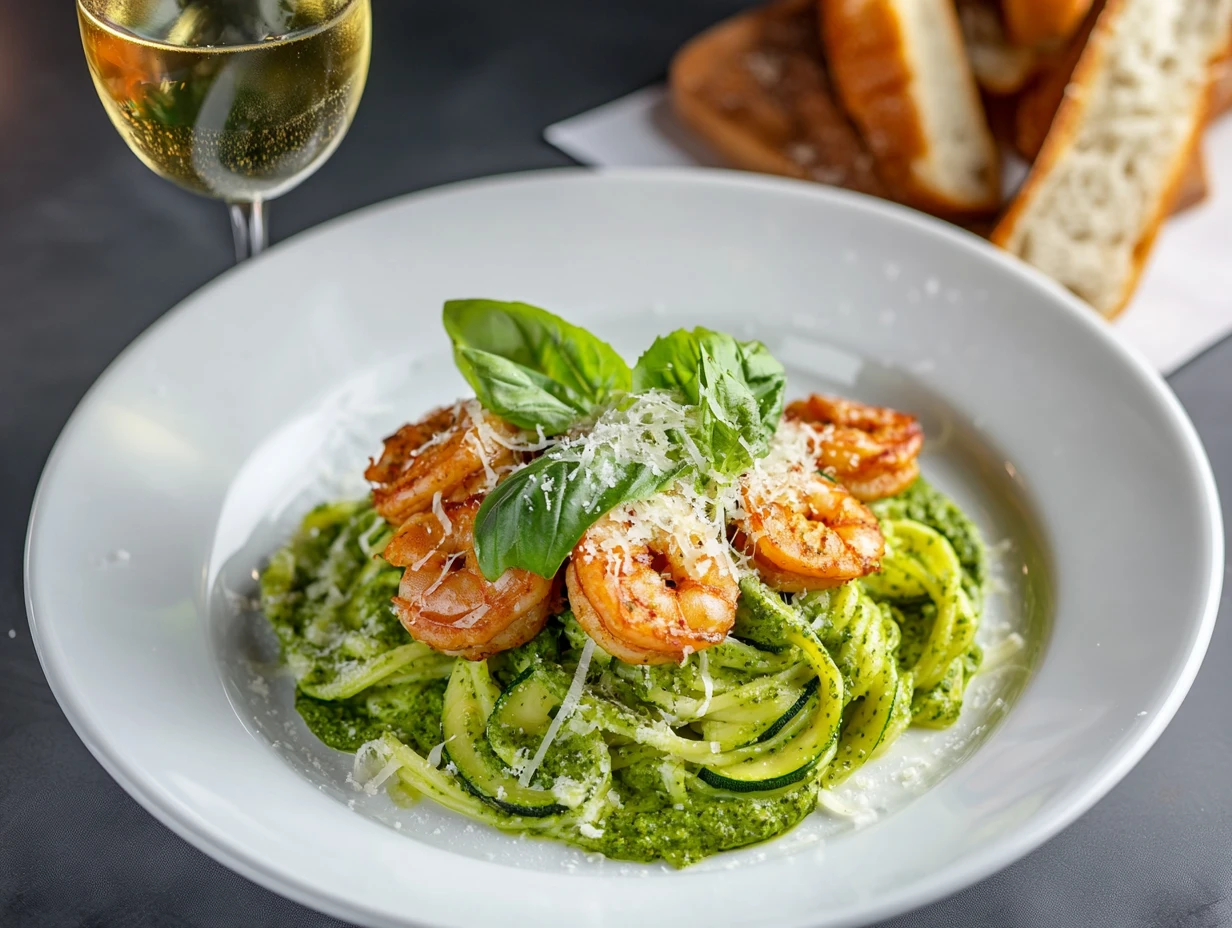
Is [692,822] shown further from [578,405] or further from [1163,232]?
[1163,232]

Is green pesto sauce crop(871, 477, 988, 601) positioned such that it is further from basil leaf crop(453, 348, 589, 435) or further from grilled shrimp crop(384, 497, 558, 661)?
grilled shrimp crop(384, 497, 558, 661)

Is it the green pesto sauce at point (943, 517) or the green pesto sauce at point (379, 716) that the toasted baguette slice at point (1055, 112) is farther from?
the green pesto sauce at point (379, 716)

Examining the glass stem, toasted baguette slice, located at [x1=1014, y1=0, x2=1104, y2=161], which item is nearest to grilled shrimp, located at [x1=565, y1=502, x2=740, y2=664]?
the glass stem

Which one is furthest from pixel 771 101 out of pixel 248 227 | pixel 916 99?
pixel 248 227

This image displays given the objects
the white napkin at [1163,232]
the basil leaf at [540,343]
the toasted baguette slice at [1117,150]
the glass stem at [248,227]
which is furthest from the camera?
the toasted baguette slice at [1117,150]

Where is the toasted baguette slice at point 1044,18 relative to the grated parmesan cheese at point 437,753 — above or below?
above

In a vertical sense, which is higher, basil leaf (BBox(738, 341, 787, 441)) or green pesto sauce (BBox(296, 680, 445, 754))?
basil leaf (BBox(738, 341, 787, 441))

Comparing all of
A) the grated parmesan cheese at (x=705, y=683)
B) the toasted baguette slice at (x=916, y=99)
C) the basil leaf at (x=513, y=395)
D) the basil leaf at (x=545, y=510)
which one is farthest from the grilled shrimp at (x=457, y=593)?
the toasted baguette slice at (x=916, y=99)
